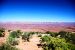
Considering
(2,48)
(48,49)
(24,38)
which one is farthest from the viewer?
(24,38)

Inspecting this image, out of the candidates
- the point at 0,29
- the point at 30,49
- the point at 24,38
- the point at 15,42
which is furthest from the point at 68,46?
the point at 0,29

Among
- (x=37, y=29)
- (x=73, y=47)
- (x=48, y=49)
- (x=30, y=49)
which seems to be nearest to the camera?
(x=73, y=47)

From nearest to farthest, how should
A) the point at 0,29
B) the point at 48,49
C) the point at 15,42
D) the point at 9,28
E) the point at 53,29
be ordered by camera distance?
the point at 48,49
the point at 15,42
the point at 0,29
the point at 53,29
the point at 9,28

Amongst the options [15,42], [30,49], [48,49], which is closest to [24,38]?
[15,42]

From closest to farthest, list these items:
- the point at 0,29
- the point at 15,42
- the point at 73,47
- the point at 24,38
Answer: the point at 73,47 < the point at 15,42 < the point at 24,38 < the point at 0,29

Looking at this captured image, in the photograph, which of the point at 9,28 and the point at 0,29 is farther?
the point at 9,28

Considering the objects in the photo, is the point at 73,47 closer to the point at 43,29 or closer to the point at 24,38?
the point at 24,38

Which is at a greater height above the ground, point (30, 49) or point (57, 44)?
point (57, 44)

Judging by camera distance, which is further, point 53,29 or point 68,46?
point 53,29

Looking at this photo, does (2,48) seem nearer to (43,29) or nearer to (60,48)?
(60,48)
